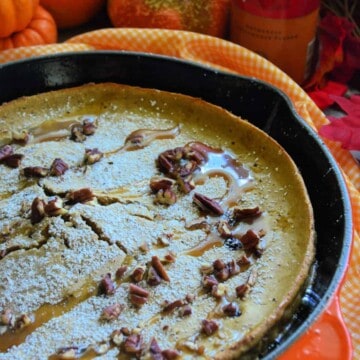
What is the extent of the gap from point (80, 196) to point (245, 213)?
0.33 meters

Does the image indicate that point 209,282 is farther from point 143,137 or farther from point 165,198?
point 143,137

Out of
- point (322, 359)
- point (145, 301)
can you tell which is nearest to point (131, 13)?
point (145, 301)

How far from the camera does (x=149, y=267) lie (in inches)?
45.9

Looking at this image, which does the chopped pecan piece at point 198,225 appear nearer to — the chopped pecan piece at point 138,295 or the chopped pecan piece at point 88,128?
the chopped pecan piece at point 138,295

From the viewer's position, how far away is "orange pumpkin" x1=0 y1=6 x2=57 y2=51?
1896mm

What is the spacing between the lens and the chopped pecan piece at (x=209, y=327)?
3.50 ft

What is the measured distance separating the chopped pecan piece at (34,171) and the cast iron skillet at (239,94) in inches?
12.1

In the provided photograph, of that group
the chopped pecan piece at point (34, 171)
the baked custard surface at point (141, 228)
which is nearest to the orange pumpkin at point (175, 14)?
the baked custard surface at point (141, 228)

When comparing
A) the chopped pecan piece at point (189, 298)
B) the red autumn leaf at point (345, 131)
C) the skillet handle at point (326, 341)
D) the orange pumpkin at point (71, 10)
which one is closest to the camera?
the skillet handle at point (326, 341)

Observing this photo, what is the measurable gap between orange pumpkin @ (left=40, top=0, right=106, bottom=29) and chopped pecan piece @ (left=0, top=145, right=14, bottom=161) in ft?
2.60

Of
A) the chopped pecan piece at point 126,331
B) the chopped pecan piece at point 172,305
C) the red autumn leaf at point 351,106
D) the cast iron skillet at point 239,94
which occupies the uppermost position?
the cast iron skillet at point 239,94

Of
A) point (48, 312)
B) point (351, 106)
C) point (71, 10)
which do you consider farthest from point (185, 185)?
point (71, 10)

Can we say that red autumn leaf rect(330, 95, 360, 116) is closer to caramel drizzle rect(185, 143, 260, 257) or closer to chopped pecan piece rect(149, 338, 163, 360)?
caramel drizzle rect(185, 143, 260, 257)

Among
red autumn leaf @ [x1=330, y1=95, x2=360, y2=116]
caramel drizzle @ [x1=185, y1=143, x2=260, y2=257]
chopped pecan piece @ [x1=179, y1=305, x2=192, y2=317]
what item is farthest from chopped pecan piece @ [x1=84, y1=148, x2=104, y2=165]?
red autumn leaf @ [x1=330, y1=95, x2=360, y2=116]
